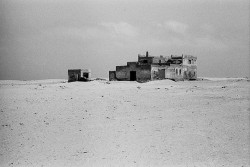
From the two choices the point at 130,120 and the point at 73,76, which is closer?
the point at 130,120

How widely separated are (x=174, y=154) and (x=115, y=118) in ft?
11.9

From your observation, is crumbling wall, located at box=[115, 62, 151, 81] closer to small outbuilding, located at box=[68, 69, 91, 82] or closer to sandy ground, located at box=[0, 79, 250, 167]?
small outbuilding, located at box=[68, 69, 91, 82]

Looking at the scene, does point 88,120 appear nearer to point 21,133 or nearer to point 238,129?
point 21,133

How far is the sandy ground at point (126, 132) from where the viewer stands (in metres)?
7.50

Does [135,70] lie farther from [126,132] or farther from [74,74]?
[126,132]

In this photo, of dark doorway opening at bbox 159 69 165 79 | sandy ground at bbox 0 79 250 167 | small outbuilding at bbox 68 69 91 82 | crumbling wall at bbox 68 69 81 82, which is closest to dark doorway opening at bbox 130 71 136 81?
dark doorway opening at bbox 159 69 165 79

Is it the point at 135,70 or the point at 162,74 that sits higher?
the point at 135,70

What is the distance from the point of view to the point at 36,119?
1056 cm

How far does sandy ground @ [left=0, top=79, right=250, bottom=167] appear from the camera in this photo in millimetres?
7500

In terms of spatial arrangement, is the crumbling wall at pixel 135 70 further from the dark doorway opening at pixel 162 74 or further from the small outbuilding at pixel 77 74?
the small outbuilding at pixel 77 74

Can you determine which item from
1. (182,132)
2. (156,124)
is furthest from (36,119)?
(182,132)

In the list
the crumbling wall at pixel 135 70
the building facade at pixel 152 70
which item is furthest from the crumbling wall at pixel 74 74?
the crumbling wall at pixel 135 70

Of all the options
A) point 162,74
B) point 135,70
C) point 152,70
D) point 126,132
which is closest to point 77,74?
point 135,70

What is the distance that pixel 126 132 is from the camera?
919 centimetres
